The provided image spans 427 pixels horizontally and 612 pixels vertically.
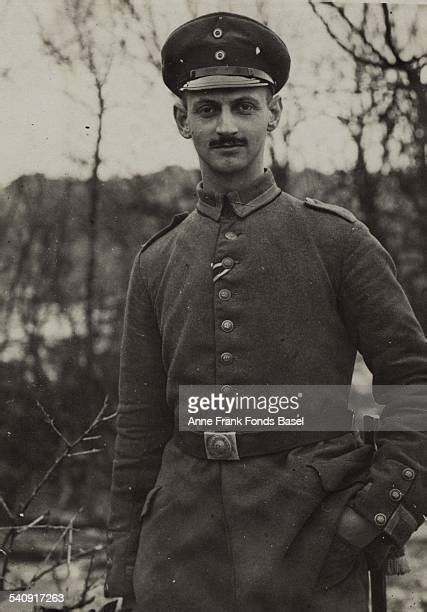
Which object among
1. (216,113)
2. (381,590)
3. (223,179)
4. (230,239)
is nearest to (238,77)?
(216,113)

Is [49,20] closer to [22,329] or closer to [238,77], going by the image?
[238,77]

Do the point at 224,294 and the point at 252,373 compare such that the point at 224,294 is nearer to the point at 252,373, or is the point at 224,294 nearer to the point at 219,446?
the point at 252,373

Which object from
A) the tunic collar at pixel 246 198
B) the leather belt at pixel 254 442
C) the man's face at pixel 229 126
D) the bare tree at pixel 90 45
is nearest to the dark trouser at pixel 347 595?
the leather belt at pixel 254 442

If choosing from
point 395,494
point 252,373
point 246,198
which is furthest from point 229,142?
point 395,494

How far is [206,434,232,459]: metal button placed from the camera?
157cm

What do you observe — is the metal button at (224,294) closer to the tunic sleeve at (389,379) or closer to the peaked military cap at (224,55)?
the tunic sleeve at (389,379)

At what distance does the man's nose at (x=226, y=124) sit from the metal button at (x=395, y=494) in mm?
828

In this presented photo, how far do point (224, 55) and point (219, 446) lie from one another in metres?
0.88

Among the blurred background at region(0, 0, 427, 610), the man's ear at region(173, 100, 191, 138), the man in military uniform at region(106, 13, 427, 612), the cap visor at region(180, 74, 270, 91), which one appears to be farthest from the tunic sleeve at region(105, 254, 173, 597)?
the cap visor at region(180, 74, 270, 91)

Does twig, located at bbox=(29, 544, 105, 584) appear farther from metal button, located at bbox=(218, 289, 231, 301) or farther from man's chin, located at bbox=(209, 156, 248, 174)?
man's chin, located at bbox=(209, 156, 248, 174)

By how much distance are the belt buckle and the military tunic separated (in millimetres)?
21

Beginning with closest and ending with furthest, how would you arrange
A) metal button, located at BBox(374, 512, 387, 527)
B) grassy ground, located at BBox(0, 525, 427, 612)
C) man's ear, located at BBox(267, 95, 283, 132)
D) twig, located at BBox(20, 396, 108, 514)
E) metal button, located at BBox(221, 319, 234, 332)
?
metal button, located at BBox(374, 512, 387, 527) → metal button, located at BBox(221, 319, 234, 332) → man's ear, located at BBox(267, 95, 283, 132) → grassy ground, located at BBox(0, 525, 427, 612) → twig, located at BBox(20, 396, 108, 514)

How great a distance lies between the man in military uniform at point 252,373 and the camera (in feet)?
4.99

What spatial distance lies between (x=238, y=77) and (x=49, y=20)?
0.65 metres
